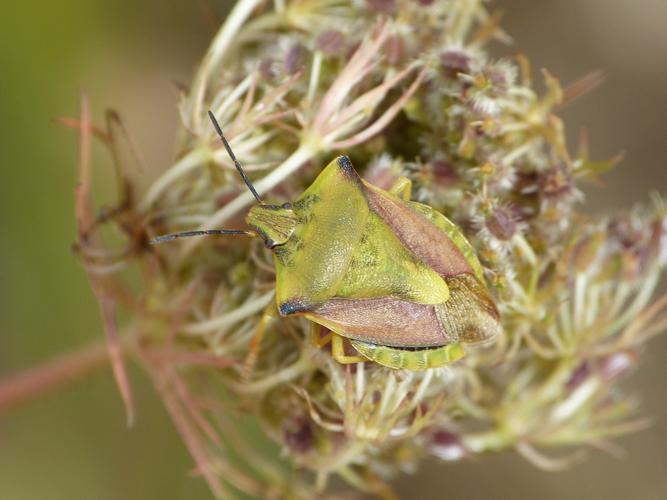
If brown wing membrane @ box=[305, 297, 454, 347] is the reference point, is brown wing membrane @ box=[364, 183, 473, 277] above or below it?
above

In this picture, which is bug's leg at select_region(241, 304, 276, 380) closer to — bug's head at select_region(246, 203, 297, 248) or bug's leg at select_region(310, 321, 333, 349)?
bug's leg at select_region(310, 321, 333, 349)

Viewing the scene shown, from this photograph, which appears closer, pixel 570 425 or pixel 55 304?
pixel 570 425

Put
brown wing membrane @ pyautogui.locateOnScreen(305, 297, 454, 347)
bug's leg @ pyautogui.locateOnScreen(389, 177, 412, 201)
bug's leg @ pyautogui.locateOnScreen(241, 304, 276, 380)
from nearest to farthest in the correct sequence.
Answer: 1. brown wing membrane @ pyautogui.locateOnScreen(305, 297, 454, 347)
2. bug's leg @ pyautogui.locateOnScreen(389, 177, 412, 201)
3. bug's leg @ pyautogui.locateOnScreen(241, 304, 276, 380)

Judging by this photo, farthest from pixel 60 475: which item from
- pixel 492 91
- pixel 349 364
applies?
pixel 492 91

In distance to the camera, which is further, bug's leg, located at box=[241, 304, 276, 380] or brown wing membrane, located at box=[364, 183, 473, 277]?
bug's leg, located at box=[241, 304, 276, 380]

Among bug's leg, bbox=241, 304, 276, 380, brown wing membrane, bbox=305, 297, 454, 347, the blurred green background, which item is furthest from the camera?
the blurred green background

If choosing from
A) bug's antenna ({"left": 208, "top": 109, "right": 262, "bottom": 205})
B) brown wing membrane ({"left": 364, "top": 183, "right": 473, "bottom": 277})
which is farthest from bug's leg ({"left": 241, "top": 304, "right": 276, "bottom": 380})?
brown wing membrane ({"left": 364, "top": 183, "right": 473, "bottom": 277})

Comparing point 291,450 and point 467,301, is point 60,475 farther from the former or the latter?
point 467,301
